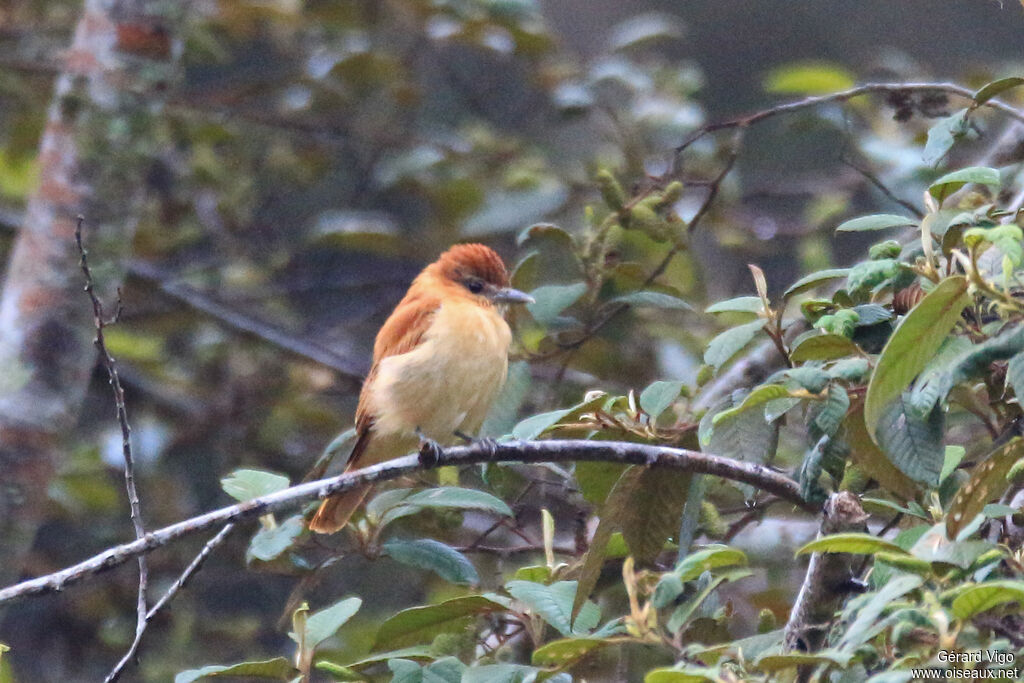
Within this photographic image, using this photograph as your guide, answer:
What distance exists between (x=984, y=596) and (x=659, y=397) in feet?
3.51

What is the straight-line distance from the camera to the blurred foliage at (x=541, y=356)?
2045 millimetres

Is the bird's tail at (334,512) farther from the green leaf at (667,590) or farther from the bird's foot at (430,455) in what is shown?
the green leaf at (667,590)

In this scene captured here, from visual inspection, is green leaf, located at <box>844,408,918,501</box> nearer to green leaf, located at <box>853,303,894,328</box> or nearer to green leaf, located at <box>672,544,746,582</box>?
green leaf, located at <box>853,303,894,328</box>

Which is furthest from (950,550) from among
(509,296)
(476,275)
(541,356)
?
(476,275)

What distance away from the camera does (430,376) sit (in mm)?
3869

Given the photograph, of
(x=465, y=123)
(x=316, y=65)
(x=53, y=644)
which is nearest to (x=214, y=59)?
(x=316, y=65)

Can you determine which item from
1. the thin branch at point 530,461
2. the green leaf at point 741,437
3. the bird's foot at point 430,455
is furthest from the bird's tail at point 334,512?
the green leaf at point 741,437

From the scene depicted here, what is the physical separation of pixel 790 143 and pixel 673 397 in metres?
7.30

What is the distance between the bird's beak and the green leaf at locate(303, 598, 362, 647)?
5.07ft

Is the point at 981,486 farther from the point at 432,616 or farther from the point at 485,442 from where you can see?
the point at 485,442

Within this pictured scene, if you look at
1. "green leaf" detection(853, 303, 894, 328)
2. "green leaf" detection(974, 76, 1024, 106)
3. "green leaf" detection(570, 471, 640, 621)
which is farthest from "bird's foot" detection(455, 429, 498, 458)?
"green leaf" detection(974, 76, 1024, 106)

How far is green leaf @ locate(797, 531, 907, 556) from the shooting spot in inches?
63.1

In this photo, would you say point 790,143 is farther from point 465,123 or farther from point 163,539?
point 163,539

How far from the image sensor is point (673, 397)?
252 centimetres
